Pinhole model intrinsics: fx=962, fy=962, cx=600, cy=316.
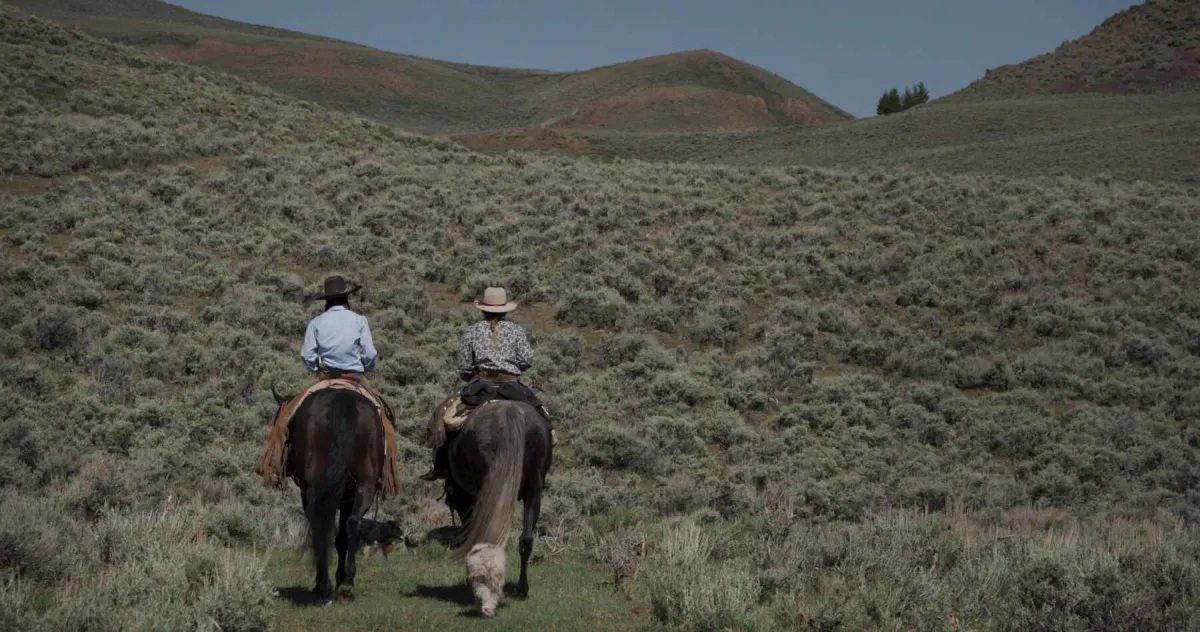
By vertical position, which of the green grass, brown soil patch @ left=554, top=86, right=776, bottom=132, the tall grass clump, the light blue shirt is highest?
brown soil patch @ left=554, top=86, right=776, bottom=132

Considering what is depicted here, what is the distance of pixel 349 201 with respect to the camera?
28.4 m

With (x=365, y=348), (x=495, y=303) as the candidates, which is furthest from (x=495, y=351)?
(x=365, y=348)

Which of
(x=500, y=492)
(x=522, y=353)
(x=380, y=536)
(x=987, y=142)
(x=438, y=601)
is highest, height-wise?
(x=987, y=142)

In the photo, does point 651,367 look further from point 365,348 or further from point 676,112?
point 676,112

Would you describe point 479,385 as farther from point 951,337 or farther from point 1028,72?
point 1028,72

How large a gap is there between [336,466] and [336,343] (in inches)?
46.0

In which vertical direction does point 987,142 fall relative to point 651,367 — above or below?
above

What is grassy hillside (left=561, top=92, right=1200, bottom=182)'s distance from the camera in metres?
43.5

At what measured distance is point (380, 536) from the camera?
33.0ft

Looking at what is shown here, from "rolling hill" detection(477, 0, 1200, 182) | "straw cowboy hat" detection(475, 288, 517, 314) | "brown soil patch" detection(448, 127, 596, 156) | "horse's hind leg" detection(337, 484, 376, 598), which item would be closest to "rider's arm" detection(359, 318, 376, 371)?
"straw cowboy hat" detection(475, 288, 517, 314)

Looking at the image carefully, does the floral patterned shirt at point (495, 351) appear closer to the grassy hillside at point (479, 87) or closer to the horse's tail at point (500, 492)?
the horse's tail at point (500, 492)

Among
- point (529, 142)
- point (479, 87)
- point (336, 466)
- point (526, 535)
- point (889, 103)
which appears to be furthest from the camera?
point (479, 87)

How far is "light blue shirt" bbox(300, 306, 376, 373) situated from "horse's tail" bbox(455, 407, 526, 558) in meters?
1.36

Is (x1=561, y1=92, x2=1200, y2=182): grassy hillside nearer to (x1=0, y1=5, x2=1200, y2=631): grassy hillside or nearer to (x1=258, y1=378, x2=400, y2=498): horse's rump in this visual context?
(x1=0, y1=5, x2=1200, y2=631): grassy hillside
